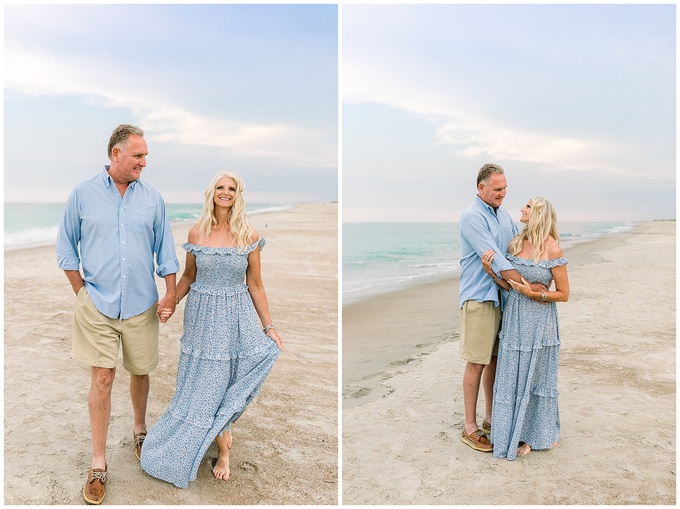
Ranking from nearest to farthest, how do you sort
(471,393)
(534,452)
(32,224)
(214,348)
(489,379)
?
(214,348)
(534,452)
(471,393)
(489,379)
(32,224)

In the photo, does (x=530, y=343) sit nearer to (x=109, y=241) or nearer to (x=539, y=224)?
(x=539, y=224)

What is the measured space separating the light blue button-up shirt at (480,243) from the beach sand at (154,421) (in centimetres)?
154

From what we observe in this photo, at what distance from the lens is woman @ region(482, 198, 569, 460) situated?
405cm

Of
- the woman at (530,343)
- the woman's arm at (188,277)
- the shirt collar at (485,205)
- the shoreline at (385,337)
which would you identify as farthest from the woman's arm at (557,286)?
the woman's arm at (188,277)

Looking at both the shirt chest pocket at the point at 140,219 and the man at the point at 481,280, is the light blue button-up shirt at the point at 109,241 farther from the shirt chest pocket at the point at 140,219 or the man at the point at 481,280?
the man at the point at 481,280

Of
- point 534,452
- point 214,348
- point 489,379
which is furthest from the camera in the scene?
point 489,379

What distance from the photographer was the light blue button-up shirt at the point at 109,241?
357cm

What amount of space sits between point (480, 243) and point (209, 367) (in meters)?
2.01

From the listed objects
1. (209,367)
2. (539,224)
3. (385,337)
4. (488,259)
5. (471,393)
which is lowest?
(385,337)

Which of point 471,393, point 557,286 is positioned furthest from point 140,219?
point 557,286

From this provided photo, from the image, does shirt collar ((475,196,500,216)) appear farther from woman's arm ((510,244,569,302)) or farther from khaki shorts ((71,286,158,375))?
khaki shorts ((71,286,158,375))

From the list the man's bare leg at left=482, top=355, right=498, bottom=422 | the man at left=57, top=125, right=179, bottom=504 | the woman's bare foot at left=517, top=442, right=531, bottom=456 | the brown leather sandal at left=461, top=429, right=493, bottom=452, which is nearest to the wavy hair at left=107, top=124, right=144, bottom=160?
the man at left=57, top=125, right=179, bottom=504

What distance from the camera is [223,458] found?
3787 millimetres

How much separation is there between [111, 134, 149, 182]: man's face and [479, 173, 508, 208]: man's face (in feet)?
7.71
